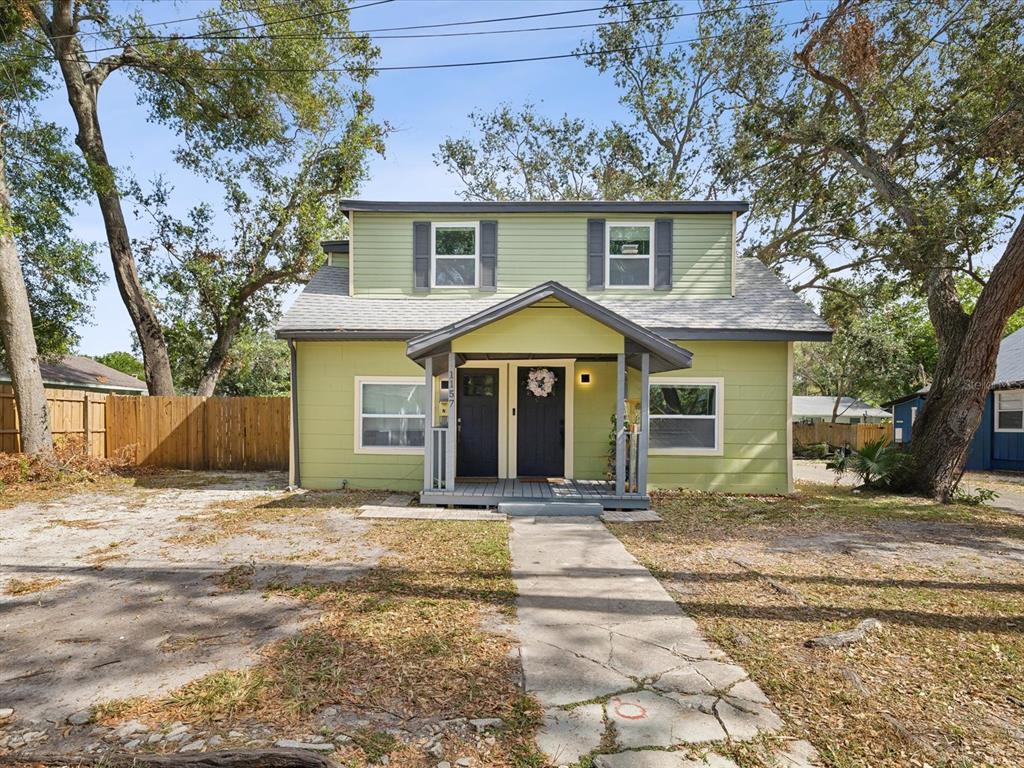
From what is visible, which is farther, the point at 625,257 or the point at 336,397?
the point at 625,257

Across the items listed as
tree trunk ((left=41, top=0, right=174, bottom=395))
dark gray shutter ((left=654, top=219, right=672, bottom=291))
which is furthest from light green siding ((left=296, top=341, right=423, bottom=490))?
tree trunk ((left=41, top=0, right=174, bottom=395))

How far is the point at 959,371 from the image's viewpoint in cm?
963

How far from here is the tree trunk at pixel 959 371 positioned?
898cm

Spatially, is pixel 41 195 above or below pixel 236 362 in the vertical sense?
above

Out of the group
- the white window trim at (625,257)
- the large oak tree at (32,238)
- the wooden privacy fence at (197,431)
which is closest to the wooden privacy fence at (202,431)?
the wooden privacy fence at (197,431)

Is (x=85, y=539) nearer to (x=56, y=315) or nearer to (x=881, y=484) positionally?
(x=56, y=315)

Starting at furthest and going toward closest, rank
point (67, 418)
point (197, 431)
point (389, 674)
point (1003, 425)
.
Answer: point (1003, 425) → point (197, 431) → point (67, 418) → point (389, 674)

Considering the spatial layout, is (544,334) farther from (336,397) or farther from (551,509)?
(336,397)

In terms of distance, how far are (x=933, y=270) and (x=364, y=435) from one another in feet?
34.7

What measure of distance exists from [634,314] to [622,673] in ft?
25.0

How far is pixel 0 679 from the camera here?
3064mm

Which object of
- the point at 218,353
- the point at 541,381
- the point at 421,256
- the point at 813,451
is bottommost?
the point at 813,451

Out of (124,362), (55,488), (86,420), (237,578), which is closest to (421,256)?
(237,578)

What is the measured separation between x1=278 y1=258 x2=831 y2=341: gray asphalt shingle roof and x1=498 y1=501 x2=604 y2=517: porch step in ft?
11.1
